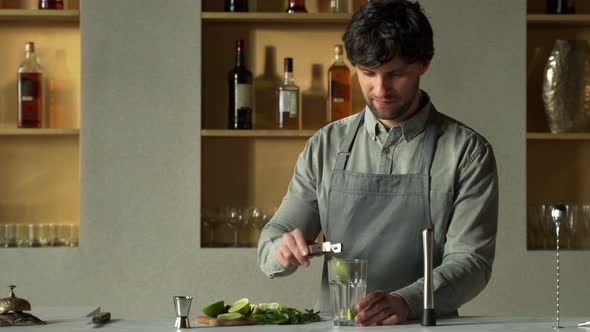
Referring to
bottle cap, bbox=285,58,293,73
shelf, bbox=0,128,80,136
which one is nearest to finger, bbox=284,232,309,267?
bottle cap, bbox=285,58,293,73

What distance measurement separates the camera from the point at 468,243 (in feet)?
7.33

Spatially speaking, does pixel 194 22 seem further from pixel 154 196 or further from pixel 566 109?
pixel 566 109

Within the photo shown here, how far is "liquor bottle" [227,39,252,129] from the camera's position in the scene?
11.9ft

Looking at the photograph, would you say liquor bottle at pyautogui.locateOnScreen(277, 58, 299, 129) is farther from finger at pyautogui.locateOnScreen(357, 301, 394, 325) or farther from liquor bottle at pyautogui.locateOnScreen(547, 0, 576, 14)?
finger at pyautogui.locateOnScreen(357, 301, 394, 325)

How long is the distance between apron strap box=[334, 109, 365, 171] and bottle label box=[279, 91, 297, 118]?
1.22 metres

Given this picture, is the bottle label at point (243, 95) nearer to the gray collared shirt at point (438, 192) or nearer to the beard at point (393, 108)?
the gray collared shirt at point (438, 192)

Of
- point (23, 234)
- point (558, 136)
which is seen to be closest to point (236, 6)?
point (23, 234)

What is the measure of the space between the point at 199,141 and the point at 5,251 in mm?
835

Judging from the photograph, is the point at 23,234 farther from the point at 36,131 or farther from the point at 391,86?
the point at 391,86

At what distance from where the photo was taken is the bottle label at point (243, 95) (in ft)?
11.9

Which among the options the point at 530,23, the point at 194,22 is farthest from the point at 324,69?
the point at 530,23

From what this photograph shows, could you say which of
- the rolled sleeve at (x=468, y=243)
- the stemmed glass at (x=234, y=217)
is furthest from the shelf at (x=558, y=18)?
the rolled sleeve at (x=468, y=243)

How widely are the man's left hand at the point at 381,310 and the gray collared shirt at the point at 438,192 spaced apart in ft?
0.13

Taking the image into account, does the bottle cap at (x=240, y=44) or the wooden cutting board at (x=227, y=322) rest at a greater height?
the bottle cap at (x=240, y=44)
